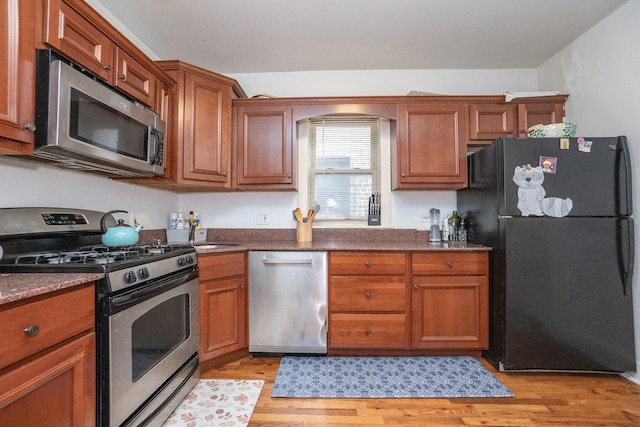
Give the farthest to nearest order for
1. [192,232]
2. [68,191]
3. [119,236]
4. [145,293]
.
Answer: [192,232] < [68,191] < [119,236] < [145,293]

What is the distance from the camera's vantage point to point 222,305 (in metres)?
2.10

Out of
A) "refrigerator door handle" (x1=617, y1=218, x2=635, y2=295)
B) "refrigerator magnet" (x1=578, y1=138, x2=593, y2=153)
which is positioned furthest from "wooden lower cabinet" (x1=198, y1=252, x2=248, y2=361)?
"refrigerator door handle" (x1=617, y1=218, x2=635, y2=295)

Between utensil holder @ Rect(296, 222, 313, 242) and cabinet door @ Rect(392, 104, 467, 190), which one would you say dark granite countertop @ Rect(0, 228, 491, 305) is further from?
cabinet door @ Rect(392, 104, 467, 190)

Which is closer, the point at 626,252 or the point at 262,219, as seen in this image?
the point at 626,252

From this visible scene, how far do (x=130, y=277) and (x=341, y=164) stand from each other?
2047mm

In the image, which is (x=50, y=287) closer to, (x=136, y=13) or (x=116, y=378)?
(x=116, y=378)

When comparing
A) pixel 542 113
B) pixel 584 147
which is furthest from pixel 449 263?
pixel 542 113

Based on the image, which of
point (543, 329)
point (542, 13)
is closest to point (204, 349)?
point (543, 329)

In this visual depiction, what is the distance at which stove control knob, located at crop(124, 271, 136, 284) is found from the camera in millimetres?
1243

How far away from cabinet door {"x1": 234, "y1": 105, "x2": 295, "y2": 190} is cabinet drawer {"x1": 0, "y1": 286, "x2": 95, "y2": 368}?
5.13 feet

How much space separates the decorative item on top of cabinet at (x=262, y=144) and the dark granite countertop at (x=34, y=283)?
1512 mm

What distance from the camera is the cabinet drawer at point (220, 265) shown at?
78.7 inches

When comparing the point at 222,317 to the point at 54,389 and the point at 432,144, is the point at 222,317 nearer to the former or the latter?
the point at 54,389

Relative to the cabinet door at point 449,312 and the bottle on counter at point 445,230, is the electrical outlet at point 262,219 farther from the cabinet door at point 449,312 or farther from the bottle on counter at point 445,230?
the bottle on counter at point 445,230
